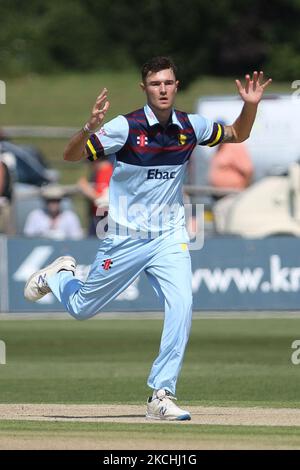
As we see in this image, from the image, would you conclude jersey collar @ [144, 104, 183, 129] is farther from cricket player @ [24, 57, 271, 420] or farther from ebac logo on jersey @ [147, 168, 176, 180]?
ebac logo on jersey @ [147, 168, 176, 180]

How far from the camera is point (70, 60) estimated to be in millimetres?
49938

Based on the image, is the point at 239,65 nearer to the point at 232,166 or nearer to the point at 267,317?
the point at 232,166

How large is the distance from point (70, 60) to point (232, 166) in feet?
91.3

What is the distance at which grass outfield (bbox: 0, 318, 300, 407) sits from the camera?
11981 millimetres

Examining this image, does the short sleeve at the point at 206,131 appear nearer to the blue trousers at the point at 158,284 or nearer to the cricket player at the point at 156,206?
the cricket player at the point at 156,206

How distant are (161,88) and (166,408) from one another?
2.12 meters

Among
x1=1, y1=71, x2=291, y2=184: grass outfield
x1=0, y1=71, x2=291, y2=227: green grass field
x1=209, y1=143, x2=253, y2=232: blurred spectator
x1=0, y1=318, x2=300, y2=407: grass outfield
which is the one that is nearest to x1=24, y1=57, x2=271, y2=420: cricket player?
x1=0, y1=318, x2=300, y2=407: grass outfield

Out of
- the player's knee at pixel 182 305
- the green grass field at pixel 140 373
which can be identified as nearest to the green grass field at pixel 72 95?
the green grass field at pixel 140 373

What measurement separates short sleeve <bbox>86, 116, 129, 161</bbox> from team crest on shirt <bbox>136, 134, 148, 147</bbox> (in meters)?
0.09

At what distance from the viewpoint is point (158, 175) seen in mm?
9609

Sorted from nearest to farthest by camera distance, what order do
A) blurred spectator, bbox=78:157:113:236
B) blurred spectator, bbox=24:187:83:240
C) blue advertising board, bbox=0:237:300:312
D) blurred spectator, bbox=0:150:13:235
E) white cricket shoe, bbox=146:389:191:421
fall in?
1. white cricket shoe, bbox=146:389:191:421
2. blue advertising board, bbox=0:237:300:312
3. blurred spectator, bbox=0:150:13:235
4. blurred spectator, bbox=24:187:83:240
5. blurred spectator, bbox=78:157:113:236

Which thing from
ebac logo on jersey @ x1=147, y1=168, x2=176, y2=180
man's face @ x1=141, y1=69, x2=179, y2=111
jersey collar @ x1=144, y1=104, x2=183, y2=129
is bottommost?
ebac logo on jersey @ x1=147, y1=168, x2=176, y2=180

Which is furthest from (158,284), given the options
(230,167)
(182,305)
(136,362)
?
(230,167)

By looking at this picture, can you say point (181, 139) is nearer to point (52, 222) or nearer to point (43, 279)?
point (43, 279)
